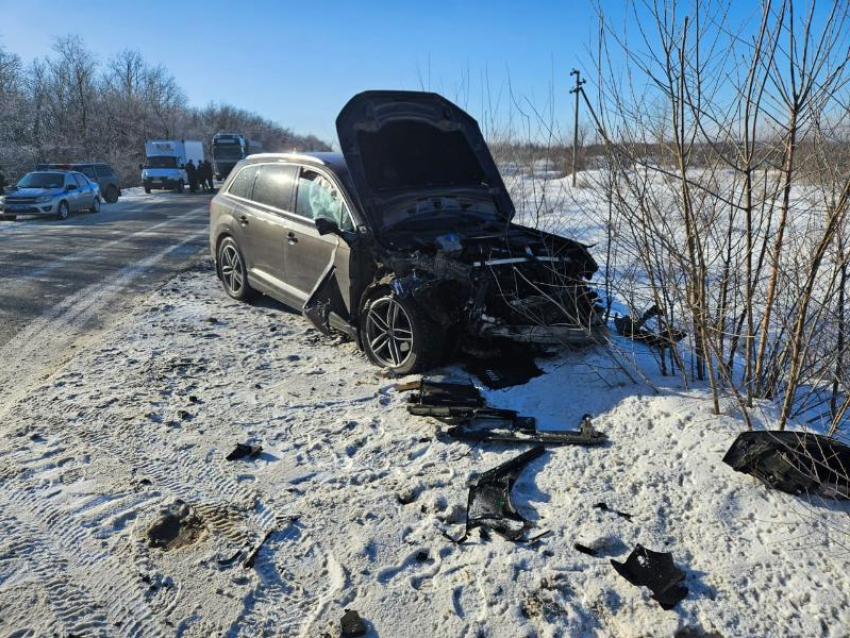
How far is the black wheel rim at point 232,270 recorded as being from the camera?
7211 millimetres

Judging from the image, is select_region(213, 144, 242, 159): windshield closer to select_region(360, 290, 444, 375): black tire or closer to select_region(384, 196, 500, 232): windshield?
select_region(384, 196, 500, 232): windshield

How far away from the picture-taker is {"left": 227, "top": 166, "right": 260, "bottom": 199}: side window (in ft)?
22.7

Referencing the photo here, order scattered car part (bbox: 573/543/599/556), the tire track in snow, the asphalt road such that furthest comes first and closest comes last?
the asphalt road < the tire track in snow < scattered car part (bbox: 573/543/599/556)

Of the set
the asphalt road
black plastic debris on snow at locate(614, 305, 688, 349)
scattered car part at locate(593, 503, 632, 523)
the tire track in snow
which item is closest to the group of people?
the asphalt road

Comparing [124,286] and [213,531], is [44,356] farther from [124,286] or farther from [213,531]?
[213,531]

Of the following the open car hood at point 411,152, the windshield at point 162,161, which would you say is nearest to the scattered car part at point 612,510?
the open car hood at point 411,152

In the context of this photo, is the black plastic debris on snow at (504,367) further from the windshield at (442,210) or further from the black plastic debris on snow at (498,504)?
the windshield at (442,210)

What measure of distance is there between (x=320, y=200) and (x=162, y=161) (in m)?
28.1

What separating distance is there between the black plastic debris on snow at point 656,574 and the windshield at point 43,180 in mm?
20052

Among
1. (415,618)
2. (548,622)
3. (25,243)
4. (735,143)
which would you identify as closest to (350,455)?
(415,618)

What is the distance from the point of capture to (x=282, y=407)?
4410 mm

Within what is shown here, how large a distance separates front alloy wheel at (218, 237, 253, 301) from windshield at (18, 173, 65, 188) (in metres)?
13.7

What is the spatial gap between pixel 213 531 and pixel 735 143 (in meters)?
3.72

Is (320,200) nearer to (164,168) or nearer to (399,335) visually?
(399,335)
